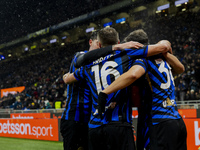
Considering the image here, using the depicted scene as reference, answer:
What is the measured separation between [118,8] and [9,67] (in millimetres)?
22780

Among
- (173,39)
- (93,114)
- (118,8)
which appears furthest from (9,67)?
(93,114)

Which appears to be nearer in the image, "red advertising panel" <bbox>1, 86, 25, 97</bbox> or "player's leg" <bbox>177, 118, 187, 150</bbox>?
"player's leg" <bbox>177, 118, 187, 150</bbox>

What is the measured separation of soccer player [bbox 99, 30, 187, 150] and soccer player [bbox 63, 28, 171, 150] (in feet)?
0.38

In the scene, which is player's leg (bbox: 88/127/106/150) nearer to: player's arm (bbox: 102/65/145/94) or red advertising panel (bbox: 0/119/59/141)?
player's arm (bbox: 102/65/145/94)

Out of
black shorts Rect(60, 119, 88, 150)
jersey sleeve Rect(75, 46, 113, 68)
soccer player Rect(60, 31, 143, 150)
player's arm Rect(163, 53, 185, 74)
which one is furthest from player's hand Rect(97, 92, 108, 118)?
black shorts Rect(60, 119, 88, 150)

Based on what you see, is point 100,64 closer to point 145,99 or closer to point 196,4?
point 145,99

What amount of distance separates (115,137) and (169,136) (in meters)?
0.48

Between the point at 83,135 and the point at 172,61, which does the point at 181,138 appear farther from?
the point at 83,135

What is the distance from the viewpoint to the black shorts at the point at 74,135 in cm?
308

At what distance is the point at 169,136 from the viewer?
2217 mm

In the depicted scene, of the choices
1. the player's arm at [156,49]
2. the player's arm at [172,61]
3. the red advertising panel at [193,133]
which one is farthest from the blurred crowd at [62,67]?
the player's arm at [156,49]

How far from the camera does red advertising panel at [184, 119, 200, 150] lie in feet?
18.1

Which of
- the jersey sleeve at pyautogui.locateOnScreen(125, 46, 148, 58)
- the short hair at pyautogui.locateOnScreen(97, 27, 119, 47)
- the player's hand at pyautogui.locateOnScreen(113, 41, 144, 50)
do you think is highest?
the short hair at pyautogui.locateOnScreen(97, 27, 119, 47)

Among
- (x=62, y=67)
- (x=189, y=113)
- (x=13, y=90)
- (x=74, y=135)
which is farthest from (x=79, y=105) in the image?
(x=13, y=90)
